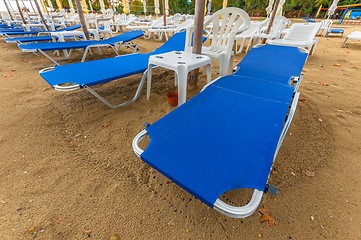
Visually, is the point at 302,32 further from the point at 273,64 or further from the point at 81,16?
the point at 81,16

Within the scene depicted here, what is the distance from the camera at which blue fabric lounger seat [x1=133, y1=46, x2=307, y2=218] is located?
0.83 meters

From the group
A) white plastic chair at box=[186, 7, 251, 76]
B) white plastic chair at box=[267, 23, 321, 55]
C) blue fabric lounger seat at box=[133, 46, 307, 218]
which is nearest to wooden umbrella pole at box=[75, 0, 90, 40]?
white plastic chair at box=[186, 7, 251, 76]

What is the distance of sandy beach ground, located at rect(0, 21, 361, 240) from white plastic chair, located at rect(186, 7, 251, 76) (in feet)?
3.23

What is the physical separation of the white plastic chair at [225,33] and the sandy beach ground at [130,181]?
38.7 inches


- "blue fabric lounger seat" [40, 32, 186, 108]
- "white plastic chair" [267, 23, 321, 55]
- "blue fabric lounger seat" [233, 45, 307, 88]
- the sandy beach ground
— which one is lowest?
the sandy beach ground

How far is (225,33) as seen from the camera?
273cm

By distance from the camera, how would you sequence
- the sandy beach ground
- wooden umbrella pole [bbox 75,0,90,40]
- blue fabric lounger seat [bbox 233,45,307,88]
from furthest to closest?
wooden umbrella pole [bbox 75,0,90,40]
blue fabric lounger seat [bbox 233,45,307,88]
the sandy beach ground

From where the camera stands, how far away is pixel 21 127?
6.28 feet

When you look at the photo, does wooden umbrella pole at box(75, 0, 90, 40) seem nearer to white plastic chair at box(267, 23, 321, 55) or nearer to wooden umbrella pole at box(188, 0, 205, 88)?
wooden umbrella pole at box(188, 0, 205, 88)

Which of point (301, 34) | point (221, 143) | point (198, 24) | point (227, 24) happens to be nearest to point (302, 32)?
point (301, 34)

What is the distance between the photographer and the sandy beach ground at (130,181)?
42.5 inches

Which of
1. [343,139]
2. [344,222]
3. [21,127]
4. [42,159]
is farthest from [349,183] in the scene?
[21,127]

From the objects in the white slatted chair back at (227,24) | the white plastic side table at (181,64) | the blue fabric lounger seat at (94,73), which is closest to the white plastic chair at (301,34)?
the white slatted chair back at (227,24)

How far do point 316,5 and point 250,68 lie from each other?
29139 mm
